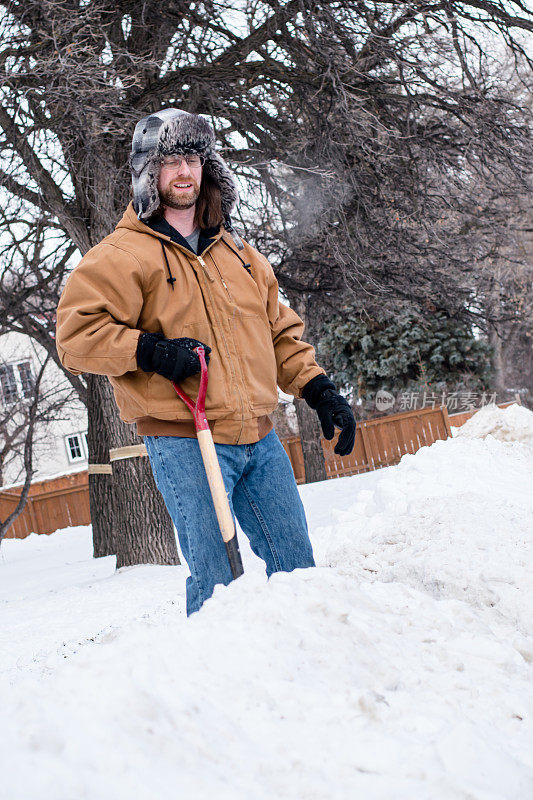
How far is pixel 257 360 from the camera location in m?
2.69

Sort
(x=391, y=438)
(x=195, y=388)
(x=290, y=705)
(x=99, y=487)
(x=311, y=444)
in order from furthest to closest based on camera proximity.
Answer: (x=391, y=438), (x=311, y=444), (x=99, y=487), (x=195, y=388), (x=290, y=705)

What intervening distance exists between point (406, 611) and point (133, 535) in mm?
4530

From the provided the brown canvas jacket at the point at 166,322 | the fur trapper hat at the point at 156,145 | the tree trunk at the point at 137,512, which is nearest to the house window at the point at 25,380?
the tree trunk at the point at 137,512

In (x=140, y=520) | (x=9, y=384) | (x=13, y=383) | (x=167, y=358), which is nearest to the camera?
(x=167, y=358)

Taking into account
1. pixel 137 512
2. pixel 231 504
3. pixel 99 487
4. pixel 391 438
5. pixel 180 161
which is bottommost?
pixel 391 438

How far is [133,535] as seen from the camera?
655 cm

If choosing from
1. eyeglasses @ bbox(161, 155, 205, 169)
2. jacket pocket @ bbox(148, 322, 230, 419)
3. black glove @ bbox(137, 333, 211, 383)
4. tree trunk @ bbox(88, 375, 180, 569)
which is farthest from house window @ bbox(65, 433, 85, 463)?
black glove @ bbox(137, 333, 211, 383)

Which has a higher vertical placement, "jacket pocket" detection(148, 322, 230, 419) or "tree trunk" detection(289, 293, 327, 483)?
"jacket pocket" detection(148, 322, 230, 419)

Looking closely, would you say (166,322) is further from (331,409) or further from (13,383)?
(13,383)

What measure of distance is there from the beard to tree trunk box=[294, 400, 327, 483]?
13295 millimetres

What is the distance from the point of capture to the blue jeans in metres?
2.45

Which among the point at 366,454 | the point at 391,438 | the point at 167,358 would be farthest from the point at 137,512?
the point at 391,438

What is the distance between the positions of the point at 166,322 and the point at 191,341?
0.57 feet

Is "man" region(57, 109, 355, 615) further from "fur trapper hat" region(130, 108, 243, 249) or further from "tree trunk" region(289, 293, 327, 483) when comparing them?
"tree trunk" region(289, 293, 327, 483)
